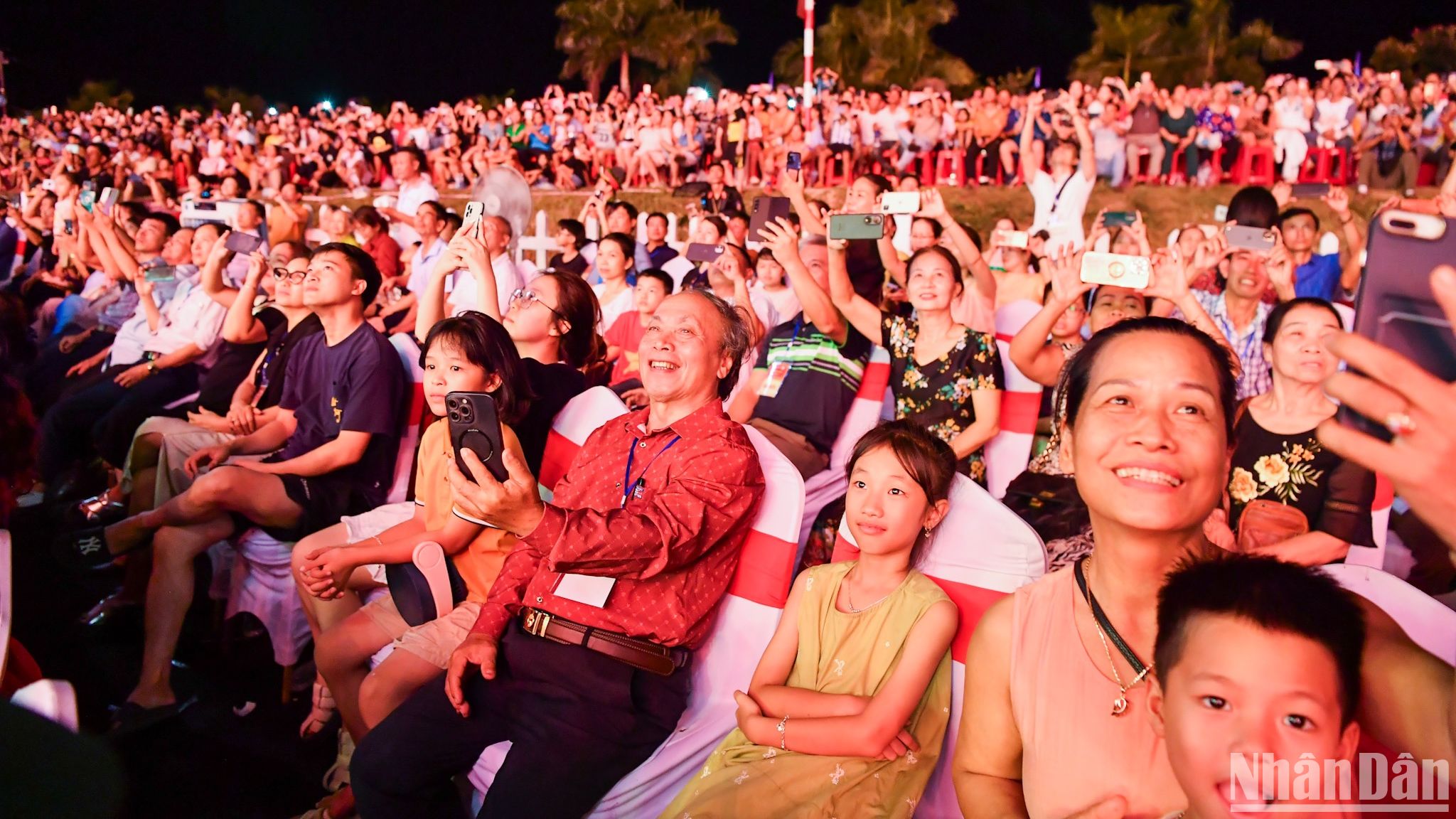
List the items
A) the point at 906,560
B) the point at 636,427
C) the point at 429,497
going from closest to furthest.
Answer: the point at 906,560 → the point at 636,427 → the point at 429,497

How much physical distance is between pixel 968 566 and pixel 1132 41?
69.1 ft

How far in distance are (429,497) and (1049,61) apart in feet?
117

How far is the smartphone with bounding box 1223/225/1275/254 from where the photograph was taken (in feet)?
10.4

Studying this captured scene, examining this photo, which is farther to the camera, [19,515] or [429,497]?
[19,515]

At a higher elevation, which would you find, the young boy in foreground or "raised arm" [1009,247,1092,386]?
"raised arm" [1009,247,1092,386]

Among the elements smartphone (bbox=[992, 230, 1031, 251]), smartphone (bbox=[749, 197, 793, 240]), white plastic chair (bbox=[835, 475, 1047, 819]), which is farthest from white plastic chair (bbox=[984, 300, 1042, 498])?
white plastic chair (bbox=[835, 475, 1047, 819])

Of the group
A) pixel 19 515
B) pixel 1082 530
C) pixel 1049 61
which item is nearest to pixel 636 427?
pixel 1082 530

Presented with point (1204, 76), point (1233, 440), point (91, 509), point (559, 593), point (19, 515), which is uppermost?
point (1204, 76)

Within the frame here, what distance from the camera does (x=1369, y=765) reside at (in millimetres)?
1207

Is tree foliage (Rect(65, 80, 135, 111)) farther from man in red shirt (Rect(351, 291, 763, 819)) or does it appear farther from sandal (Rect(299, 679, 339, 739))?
man in red shirt (Rect(351, 291, 763, 819))

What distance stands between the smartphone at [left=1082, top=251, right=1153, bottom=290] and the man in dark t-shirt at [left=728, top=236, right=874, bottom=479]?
103 cm

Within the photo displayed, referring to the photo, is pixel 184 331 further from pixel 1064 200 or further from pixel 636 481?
pixel 1064 200

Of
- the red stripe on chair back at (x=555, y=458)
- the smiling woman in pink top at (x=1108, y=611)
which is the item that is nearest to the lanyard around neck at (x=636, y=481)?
the red stripe on chair back at (x=555, y=458)

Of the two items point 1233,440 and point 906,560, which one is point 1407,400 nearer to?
point 1233,440
